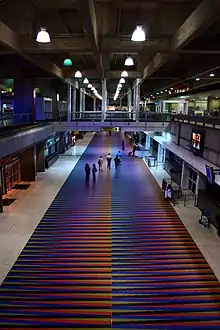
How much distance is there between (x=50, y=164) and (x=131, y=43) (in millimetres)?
16624

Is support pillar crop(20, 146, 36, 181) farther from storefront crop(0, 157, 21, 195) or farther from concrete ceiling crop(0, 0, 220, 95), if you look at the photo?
concrete ceiling crop(0, 0, 220, 95)

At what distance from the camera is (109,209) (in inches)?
571

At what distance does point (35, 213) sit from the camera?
13.6 m

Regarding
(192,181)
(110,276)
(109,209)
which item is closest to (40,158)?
(109,209)

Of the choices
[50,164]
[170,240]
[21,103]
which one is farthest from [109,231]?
[50,164]

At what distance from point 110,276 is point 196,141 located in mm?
8974

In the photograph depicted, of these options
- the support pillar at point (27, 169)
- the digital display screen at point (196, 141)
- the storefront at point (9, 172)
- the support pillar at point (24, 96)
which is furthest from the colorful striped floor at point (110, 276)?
the support pillar at point (24, 96)

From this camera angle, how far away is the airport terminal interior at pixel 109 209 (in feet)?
23.0

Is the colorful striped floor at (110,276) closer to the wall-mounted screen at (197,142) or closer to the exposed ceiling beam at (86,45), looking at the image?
the wall-mounted screen at (197,142)

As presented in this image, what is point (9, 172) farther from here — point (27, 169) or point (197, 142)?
point (197, 142)

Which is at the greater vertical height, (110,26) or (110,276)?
(110,26)

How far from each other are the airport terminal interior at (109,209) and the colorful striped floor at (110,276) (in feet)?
0.10

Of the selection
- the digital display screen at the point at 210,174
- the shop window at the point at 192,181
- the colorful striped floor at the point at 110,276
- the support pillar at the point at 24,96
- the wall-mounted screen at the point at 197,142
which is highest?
the support pillar at the point at 24,96

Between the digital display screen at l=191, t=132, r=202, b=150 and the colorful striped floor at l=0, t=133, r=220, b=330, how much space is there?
332cm
